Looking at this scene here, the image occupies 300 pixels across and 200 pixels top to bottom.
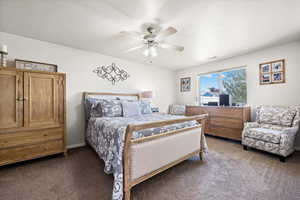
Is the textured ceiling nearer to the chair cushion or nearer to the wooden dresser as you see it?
the wooden dresser

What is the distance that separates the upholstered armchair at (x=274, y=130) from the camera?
2.33 m

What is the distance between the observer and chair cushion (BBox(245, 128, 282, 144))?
2.38 metres

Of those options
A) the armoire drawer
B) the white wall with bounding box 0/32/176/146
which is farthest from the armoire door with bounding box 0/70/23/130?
the white wall with bounding box 0/32/176/146

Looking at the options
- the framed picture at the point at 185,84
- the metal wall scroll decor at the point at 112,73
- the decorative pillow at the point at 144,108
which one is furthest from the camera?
the framed picture at the point at 185,84

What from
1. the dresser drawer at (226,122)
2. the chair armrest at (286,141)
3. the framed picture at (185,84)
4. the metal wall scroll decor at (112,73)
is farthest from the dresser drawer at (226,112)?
the metal wall scroll decor at (112,73)

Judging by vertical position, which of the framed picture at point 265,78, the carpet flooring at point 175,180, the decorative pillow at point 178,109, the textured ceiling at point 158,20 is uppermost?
the textured ceiling at point 158,20

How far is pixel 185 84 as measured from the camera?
5160mm

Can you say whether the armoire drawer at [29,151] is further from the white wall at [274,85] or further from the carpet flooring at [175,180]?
the white wall at [274,85]

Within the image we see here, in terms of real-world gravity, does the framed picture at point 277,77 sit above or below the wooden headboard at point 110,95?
above

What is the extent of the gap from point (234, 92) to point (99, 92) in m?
3.97

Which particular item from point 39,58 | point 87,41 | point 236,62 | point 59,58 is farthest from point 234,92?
point 39,58

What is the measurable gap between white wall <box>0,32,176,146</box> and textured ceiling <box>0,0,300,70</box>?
0.70 feet

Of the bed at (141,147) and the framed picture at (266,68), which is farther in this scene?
the framed picture at (266,68)

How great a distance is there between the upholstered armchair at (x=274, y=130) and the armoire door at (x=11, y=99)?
4433mm
